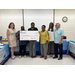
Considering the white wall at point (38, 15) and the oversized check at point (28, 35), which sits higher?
the white wall at point (38, 15)

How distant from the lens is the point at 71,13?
16.4ft

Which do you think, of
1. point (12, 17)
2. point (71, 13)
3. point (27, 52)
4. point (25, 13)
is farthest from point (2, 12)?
point (71, 13)

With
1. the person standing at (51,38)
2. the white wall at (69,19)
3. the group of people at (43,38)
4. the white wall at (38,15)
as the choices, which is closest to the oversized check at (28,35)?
the group of people at (43,38)

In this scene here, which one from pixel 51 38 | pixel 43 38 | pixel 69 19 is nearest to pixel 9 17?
pixel 43 38

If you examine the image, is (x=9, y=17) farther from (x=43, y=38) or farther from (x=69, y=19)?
(x=69, y=19)

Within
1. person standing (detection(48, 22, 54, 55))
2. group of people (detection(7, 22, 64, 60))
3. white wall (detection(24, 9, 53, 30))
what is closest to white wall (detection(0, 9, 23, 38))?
white wall (detection(24, 9, 53, 30))

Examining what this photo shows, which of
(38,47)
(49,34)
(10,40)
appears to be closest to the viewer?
(10,40)

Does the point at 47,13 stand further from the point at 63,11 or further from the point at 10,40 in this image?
the point at 10,40

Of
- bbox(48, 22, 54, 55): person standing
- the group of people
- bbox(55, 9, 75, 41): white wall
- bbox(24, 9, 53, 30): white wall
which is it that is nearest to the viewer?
the group of people

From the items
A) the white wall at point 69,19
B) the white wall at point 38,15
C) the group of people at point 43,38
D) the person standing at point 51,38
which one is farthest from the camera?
the white wall at point 69,19

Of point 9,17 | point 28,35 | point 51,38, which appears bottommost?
point 51,38

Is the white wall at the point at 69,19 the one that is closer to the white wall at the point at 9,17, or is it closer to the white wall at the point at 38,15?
the white wall at the point at 38,15

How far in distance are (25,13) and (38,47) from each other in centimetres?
271

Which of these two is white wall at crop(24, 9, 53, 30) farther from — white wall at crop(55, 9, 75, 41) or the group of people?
the group of people
